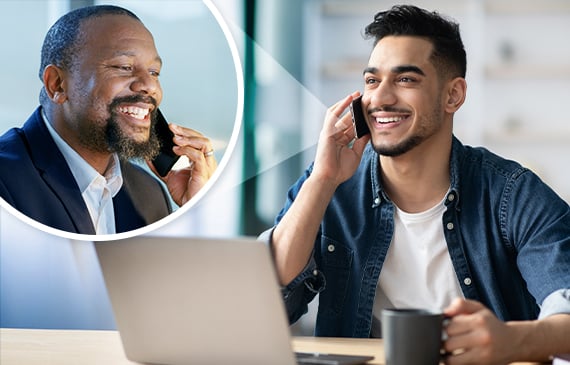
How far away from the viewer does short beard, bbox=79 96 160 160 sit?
7.04 feet

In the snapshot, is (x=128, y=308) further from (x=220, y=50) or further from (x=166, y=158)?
(x=220, y=50)

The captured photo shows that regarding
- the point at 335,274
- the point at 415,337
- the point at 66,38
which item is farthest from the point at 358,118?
the point at 415,337

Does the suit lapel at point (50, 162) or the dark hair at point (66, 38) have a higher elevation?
the dark hair at point (66, 38)

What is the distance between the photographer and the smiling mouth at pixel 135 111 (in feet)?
7.10

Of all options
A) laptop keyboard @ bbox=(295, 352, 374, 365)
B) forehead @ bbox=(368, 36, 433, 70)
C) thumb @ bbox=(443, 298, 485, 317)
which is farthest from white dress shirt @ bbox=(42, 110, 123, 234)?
thumb @ bbox=(443, 298, 485, 317)

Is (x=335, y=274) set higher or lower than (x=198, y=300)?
lower

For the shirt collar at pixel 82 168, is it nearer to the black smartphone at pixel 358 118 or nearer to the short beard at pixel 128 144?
the short beard at pixel 128 144

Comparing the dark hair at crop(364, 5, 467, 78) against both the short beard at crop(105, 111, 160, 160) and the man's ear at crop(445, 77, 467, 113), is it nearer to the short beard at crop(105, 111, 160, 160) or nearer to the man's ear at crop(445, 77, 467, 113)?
the man's ear at crop(445, 77, 467, 113)

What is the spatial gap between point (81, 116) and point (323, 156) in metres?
0.64

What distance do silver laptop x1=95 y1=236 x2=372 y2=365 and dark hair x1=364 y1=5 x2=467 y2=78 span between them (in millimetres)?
1038

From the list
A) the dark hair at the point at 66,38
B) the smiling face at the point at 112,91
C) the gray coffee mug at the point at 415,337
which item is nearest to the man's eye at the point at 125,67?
the smiling face at the point at 112,91

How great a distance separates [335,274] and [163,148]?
61cm

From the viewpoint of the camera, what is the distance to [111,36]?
2.17 metres

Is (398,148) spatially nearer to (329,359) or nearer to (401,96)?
(401,96)
